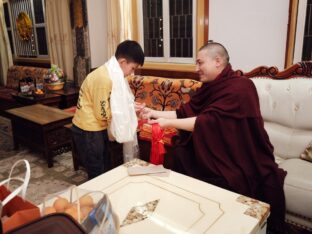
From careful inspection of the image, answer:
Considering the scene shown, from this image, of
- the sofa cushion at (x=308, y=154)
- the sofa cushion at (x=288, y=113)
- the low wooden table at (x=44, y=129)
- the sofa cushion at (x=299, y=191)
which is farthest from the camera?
the low wooden table at (x=44, y=129)

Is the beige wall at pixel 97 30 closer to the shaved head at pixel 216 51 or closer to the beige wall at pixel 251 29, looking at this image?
the beige wall at pixel 251 29

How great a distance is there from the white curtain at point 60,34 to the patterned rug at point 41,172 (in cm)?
163

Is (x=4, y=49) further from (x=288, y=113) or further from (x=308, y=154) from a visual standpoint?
(x=308, y=154)

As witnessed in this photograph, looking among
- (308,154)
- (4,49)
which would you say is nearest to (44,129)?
(308,154)

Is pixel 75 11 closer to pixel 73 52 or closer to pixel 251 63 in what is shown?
pixel 73 52

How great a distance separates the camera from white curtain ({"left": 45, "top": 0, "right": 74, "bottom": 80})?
4379mm

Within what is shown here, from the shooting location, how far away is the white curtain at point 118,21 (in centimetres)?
361

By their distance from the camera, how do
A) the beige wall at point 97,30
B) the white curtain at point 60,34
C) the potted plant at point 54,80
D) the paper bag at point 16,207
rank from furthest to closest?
the white curtain at point 60,34 < the potted plant at point 54,80 < the beige wall at point 97,30 < the paper bag at point 16,207

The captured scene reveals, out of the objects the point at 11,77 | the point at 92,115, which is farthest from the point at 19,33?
the point at 92,115

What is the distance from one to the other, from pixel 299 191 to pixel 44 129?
7.55ft

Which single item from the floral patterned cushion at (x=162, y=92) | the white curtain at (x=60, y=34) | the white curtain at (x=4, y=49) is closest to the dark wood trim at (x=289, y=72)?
the floral patterned cushion at (x=162, y=92)

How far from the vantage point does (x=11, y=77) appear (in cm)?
566

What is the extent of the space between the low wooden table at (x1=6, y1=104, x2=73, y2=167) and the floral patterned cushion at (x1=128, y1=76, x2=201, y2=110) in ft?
2.81

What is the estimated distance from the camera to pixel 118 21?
145 inches
